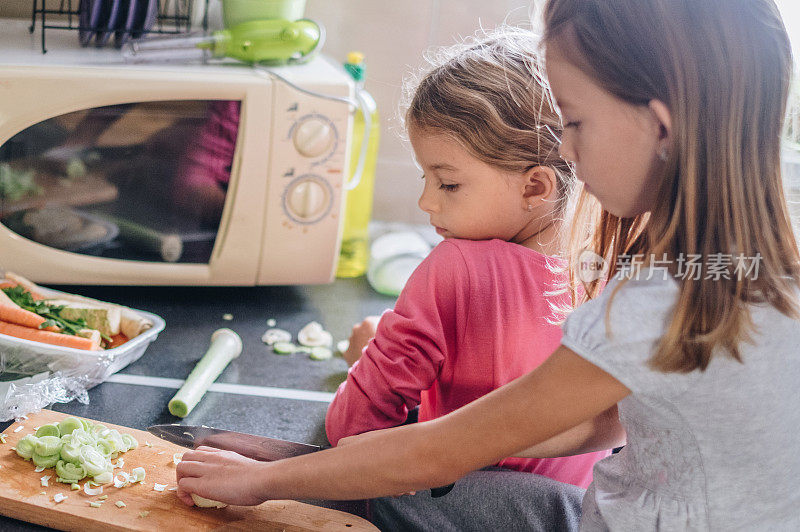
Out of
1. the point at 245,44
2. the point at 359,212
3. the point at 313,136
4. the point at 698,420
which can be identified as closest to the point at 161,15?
the point at 245,44

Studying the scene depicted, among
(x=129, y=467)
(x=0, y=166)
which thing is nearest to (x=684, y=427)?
(x=129, y=467)

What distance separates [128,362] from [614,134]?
27.5 inches

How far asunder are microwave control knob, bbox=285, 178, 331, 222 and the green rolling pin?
0.63 feet

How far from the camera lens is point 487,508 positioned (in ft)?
2.45

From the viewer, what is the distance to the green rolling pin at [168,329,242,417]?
0.93 m

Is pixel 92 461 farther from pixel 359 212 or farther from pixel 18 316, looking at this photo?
pixel 359 212

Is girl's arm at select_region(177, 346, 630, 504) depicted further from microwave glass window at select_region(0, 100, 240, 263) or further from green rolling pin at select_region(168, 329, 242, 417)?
microwave glass window at select_region(0, 100, 240, 263)

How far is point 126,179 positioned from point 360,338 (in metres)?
0.38

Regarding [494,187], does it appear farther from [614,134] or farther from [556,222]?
[614,134]

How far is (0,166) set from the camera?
1.01 m

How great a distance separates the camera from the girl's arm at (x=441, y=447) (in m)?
0.55

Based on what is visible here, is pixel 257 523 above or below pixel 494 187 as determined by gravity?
below

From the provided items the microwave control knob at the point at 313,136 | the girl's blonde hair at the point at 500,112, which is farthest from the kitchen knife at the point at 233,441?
the microwave control knob at the point at 313,136

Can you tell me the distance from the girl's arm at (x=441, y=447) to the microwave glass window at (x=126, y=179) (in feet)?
1.63
